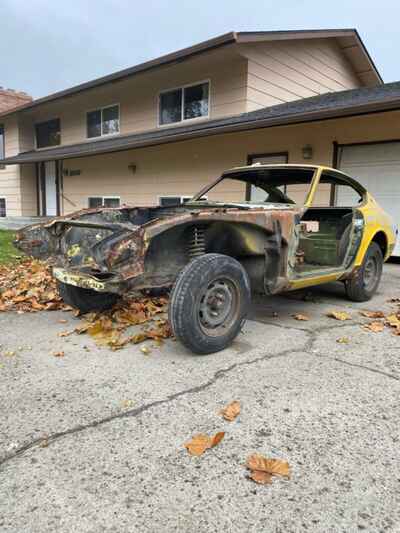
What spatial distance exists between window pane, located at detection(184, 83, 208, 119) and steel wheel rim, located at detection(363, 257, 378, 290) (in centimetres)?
806

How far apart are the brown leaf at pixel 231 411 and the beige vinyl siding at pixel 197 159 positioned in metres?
7.72

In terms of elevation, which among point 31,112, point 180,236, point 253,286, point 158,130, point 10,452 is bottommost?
point 10,452

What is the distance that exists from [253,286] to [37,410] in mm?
2400

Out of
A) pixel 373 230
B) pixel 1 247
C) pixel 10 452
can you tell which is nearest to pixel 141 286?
pixel 10 452

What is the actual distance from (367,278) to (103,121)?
42.6ft

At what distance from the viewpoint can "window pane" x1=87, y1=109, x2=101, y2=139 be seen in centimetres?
1593

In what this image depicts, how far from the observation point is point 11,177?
64.1 feet

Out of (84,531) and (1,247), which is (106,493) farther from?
(1,247)

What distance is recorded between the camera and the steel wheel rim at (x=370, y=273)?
5551mm

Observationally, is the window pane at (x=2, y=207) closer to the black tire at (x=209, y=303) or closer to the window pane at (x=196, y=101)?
the window pane at (x=196, y=101)

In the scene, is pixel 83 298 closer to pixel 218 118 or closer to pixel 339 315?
pixel 339 315

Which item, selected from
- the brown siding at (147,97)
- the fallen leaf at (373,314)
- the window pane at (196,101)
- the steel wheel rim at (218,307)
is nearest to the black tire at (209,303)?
the steel wheel rim at (218,307)

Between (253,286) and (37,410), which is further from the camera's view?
(253,286)

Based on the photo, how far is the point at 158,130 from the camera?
1318cm
